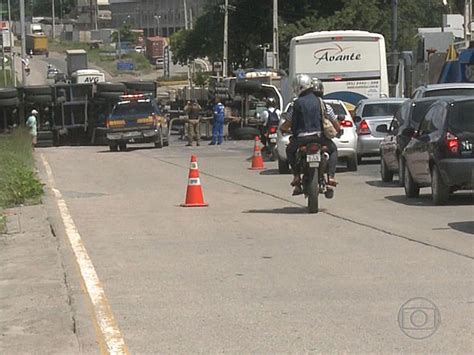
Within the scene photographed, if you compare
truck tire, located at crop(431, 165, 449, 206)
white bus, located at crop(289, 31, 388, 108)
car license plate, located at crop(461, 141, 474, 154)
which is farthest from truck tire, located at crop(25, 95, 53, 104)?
car license plate, located at crop(461, 141, 474, 154)

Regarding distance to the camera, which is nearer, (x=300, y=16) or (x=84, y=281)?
(x=84, y=281)

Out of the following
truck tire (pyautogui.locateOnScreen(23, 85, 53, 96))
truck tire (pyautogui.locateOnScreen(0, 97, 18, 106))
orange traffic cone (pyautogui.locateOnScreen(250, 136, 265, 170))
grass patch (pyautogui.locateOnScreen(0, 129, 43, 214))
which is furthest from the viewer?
truck tire (pyautogui.locateOnScreen(23, 85, 53, 96))

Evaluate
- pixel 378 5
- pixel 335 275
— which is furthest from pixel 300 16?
pixel 335 275

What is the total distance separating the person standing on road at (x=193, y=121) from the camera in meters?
40.4

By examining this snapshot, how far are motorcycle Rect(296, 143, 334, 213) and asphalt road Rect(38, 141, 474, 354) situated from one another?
1.20 feet

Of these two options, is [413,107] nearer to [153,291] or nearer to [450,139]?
[450,139]

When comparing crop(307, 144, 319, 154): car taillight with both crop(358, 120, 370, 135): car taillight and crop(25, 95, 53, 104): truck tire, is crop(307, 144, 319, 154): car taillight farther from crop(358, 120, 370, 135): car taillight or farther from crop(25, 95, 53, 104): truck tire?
crop(25, 95, 53, 104): truck tire

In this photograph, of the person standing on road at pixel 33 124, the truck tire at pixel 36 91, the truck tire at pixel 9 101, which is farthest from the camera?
the truck tire at pixel 36 91

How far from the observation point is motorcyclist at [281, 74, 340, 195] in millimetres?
14945

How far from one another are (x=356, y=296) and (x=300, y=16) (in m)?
59.6

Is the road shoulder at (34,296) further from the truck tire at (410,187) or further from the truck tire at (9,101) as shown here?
the truck tire at (9,101)

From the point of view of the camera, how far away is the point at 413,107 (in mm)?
19688

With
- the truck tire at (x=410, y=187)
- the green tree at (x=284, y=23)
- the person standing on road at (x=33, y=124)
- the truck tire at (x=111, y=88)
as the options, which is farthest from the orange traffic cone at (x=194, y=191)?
the green tree at (x=284, y=23)

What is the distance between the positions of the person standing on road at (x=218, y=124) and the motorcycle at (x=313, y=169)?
25250 millimetres
